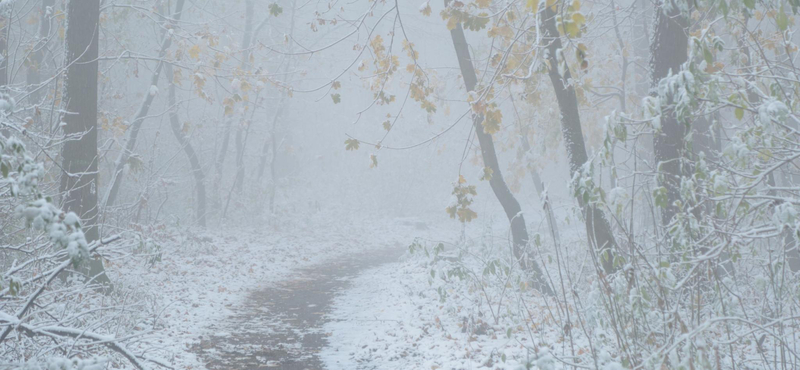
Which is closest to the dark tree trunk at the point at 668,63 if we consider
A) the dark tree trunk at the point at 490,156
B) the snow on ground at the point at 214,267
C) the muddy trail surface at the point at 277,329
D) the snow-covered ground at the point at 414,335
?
the snow-covered ground at the point at 414,335

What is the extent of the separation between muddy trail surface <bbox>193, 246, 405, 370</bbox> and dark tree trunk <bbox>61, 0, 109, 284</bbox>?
7.46 feet

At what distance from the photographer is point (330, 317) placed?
8062 mm

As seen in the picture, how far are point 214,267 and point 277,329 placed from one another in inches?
200

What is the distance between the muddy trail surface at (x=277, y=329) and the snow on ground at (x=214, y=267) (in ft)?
0.78

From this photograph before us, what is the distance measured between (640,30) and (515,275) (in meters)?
10.4

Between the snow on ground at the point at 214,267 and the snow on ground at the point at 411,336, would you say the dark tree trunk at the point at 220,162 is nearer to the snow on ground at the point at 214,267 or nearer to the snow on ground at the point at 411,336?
the snow on ground at the point at 214,267

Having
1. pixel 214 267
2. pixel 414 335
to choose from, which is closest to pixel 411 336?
pixel 414 335

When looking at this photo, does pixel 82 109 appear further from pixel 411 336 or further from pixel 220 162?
pixel 220 162

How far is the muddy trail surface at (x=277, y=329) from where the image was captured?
5.76m

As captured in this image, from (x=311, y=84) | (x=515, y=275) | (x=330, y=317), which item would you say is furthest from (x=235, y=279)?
(x=311, y=84)

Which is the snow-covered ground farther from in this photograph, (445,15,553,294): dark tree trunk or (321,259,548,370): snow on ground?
(445,15,553,294): dark tree trunk

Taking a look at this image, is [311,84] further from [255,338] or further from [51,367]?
[51,367]

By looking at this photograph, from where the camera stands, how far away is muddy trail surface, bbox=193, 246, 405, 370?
5.76 meters

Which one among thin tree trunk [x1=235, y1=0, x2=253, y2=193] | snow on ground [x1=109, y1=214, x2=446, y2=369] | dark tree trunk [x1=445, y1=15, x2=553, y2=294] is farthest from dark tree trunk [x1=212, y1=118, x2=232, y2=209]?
dark tree trunk [x1=445, y1=15, x2=553, y2=294]
